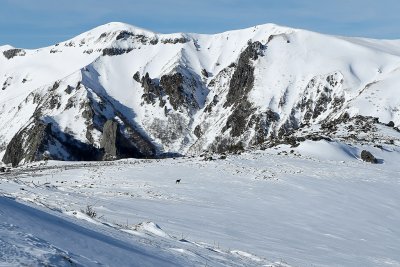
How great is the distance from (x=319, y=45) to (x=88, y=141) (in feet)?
208

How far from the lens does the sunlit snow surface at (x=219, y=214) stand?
272 inches

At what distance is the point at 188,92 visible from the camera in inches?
5910

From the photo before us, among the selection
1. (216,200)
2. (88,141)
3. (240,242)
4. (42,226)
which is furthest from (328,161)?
(88,141)

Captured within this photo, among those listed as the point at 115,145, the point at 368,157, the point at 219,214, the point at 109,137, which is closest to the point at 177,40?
the point at 109,137

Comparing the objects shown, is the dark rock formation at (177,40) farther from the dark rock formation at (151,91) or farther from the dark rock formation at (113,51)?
the dark rock formation at (151,91)

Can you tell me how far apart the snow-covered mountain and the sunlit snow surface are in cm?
6197

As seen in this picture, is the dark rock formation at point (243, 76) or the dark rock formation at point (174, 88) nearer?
the dark rock formation at point (243, 76)

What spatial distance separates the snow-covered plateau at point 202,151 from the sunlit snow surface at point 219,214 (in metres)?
0.07

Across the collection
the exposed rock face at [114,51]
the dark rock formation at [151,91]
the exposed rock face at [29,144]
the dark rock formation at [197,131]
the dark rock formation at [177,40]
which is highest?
the dark rock formation at [177,40]

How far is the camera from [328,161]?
3362 cm

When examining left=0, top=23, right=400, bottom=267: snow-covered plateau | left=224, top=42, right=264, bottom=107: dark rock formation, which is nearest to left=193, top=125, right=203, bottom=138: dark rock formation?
left=0, top=23, right=400, bottom=267: snow-covered plateau

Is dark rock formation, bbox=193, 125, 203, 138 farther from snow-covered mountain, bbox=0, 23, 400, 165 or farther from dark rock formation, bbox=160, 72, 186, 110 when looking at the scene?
dark rock formation, bbox=160, 72, 186, 110

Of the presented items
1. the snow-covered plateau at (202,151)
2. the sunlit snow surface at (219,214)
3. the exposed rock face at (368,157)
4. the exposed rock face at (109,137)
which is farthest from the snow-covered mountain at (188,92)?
the sunlit snow surface at (219,214)

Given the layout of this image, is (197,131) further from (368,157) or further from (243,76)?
(368,157)
